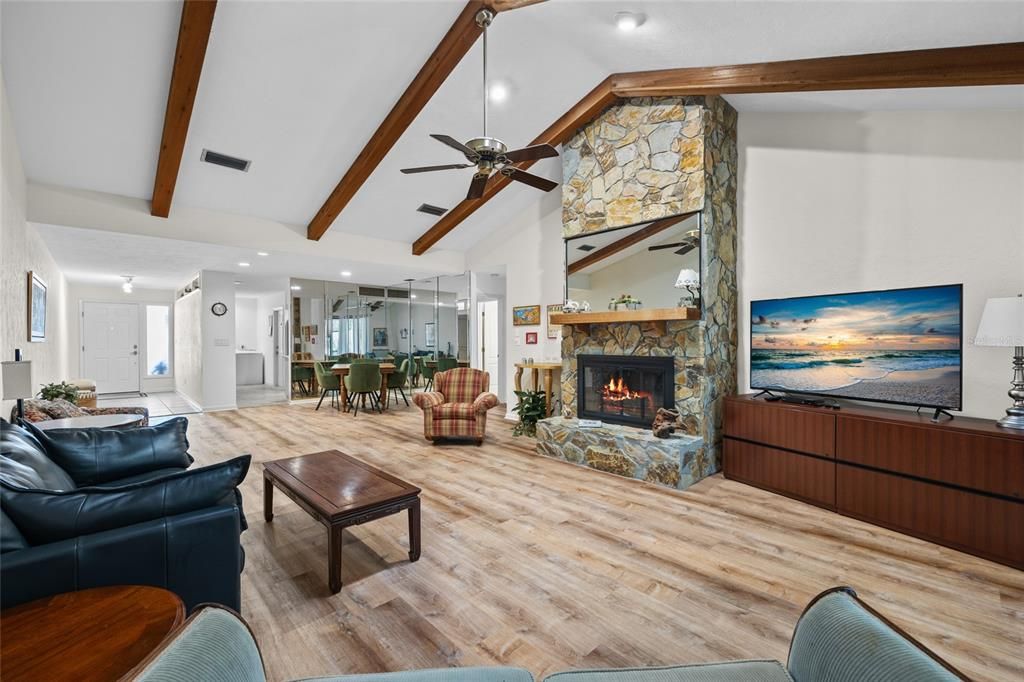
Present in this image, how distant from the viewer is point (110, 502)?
4.74 ft

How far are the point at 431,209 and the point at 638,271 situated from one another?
10.8ft

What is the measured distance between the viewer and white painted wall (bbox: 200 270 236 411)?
7.70 m

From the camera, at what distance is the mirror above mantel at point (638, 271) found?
3.98 m

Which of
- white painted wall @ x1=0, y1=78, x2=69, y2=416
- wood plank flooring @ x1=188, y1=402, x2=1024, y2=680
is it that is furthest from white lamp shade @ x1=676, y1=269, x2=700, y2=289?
white painted wall @ x1=0, y1=78, x2=69, y2=416

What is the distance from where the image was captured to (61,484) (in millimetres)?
2041

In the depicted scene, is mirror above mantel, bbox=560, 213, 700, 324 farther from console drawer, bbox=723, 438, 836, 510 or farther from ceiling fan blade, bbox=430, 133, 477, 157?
ceiling fan blade, bbox=430, 133, 477, 157

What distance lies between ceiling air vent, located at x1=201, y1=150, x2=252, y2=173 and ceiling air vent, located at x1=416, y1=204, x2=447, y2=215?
2143 millimetres

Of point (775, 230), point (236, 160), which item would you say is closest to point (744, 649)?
point (775, 230)

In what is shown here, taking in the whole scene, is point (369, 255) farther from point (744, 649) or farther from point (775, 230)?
point (744, 649)

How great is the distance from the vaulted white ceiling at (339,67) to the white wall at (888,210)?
18 cm

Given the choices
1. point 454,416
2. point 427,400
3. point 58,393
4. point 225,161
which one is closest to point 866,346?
point 454,416

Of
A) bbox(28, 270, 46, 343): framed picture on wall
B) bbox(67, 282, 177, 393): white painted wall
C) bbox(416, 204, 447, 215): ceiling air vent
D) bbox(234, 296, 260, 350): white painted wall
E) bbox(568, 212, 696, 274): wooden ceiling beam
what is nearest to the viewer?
bbox(568, 212, 696, 274): wooden ceiling beam

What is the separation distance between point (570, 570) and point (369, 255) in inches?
226

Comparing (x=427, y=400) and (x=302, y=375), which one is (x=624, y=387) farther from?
(x=302, y=375)
